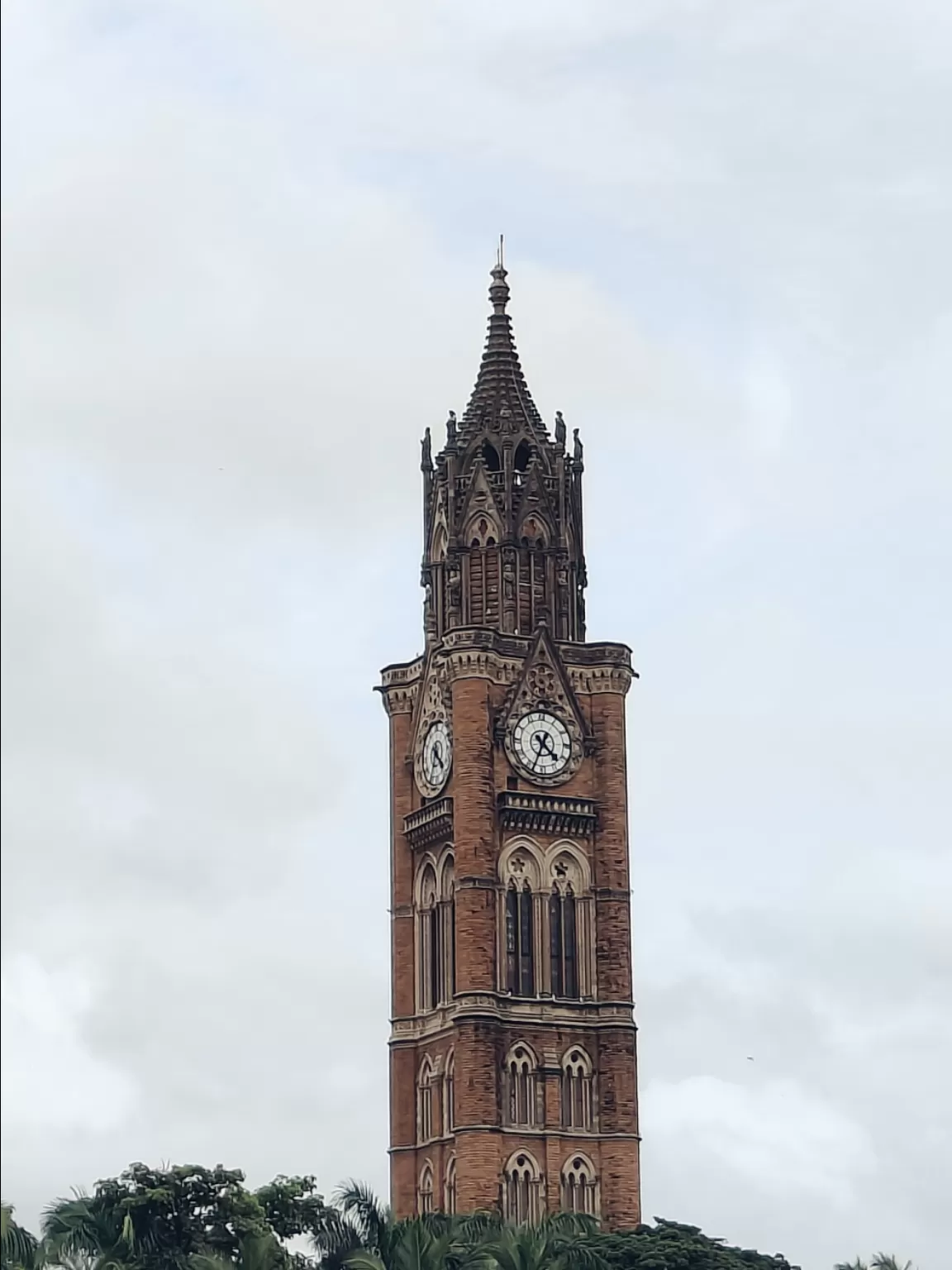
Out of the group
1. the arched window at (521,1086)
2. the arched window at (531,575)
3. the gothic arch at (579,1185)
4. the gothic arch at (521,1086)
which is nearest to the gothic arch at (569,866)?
the gothic arch at (521,1086)

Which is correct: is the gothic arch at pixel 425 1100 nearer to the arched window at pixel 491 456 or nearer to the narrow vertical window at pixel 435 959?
the narrow vertical window at pixel 435 959

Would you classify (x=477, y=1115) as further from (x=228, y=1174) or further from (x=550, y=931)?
(x=228, y=1174)

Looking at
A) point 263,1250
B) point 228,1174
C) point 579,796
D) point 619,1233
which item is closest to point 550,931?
point 579,796

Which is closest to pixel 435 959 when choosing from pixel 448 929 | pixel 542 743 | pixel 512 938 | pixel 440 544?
pixel 448 929

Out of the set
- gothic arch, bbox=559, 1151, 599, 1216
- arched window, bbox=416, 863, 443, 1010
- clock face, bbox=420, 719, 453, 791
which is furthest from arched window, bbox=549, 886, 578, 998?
gothic arch, bbox=559, 1151, 599, 1216

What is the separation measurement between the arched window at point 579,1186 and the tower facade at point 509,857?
0.21ft

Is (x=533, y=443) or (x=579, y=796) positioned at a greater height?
(x=533, y=443)

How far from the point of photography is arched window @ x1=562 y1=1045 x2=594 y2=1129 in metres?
116

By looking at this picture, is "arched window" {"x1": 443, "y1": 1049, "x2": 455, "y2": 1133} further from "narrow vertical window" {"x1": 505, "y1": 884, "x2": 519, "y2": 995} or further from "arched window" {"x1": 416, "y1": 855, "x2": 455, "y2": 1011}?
"narrow vertical window" {"x1": 505, "y1": 884, "x2": 519, "y2": 995}

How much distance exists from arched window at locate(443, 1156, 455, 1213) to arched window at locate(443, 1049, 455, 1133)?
1.18 meters

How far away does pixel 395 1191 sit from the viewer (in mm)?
117750

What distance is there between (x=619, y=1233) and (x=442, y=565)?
1055 inches

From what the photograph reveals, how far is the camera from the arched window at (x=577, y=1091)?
4562 inches

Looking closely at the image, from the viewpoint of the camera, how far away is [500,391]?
125 m
